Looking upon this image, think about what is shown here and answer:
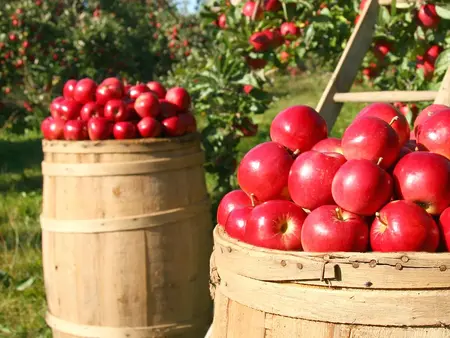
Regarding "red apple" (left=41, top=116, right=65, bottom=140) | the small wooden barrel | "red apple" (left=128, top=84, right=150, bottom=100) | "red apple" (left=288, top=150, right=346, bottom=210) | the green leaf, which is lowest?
"red apple" (left=41, top=116, right=65, bottom=140)

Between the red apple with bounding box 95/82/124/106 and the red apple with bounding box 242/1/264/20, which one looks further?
the red apple with bounding box 242/1/264/20

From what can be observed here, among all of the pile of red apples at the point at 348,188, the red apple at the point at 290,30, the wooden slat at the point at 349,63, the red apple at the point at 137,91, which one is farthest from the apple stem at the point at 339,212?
the red apple at the point at 290,30

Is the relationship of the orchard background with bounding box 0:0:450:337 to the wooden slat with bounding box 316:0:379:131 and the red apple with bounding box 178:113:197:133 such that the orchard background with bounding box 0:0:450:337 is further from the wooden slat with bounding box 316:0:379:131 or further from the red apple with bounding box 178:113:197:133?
the red apple with bounding box 178:113:197:133

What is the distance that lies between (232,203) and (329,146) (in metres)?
0.27

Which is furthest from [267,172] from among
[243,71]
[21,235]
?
[21,235]

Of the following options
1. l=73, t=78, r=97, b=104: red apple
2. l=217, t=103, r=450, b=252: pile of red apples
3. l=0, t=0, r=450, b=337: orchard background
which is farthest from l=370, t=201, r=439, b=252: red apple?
l=73, t=78, r=97, b=104: red apple

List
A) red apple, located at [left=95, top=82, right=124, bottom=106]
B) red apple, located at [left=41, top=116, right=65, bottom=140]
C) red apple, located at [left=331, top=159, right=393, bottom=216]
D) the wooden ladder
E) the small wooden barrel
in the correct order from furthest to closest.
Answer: red apple, located at [left=95, top=82, right=124, bottom=106], red apple, located at [left=41, top=116, right=65, bottom=140], the wooden ladder, red apple, located at [left=331, top=159, right=393, bottom=216], the small wooden barrel

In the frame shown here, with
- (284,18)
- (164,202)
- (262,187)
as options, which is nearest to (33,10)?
(284,18)

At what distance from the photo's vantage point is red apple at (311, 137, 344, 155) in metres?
1.66

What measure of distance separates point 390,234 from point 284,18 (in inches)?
107

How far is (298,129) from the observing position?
1.71 meters

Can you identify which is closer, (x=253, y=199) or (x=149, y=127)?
(x=253, y=199)

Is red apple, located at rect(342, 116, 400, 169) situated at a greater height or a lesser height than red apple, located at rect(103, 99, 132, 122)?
greater

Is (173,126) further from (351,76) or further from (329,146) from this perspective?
(329,146)
